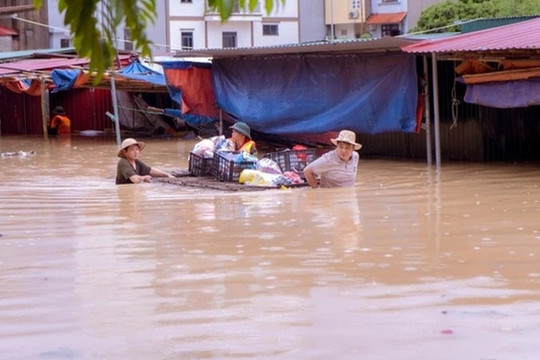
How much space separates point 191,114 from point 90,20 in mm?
21312

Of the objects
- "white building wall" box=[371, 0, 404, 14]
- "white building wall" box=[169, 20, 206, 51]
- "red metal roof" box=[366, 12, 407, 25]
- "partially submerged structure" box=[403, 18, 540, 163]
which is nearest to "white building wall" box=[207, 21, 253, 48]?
"white building wall" box=[169, 20, 206, 51]

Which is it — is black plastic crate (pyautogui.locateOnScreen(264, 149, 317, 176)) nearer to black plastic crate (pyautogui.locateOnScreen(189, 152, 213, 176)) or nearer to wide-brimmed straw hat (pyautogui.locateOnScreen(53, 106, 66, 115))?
black plastic crate (pyautogui.locateOnScreen(189, 152, 213, 176))

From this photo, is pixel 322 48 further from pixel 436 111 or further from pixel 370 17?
pixel 370 17

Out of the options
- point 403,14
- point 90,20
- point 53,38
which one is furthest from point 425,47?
point 403,14

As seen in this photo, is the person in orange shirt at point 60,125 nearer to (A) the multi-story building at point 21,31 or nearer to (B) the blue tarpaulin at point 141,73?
(B) the blue tarpaulin at point 141,73

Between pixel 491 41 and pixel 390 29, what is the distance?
3950 cm

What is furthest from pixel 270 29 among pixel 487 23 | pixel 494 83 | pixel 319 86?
pixel 494 83

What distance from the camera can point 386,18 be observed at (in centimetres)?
5375

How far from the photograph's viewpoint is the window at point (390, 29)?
54.1 metres

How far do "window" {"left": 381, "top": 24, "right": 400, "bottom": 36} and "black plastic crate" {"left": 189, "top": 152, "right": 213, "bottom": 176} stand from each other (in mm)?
40047

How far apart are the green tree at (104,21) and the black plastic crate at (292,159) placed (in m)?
11.7

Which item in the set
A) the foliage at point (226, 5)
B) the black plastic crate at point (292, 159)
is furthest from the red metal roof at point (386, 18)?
the foliage at point (226, 5)

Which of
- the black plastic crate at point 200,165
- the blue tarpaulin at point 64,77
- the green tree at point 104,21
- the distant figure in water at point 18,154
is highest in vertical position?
the blue tarpaulin at point 64,77

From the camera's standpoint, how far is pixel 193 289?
21.5 feet
